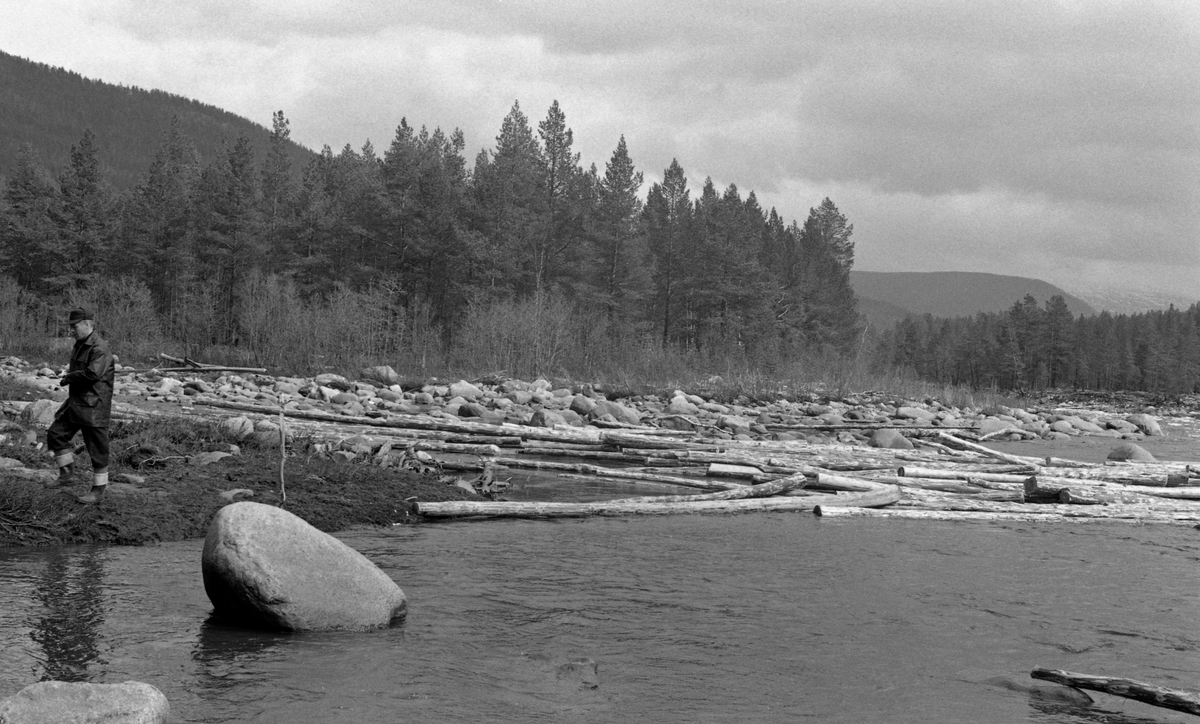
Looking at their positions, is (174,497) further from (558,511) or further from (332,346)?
(332,346)

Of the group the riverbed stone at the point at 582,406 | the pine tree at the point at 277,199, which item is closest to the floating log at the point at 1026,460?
the riverbed stone at the point at 582,406

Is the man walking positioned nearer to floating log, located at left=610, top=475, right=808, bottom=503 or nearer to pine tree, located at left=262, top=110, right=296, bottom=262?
floating log, located at left=610, top=475, right=808, bottom=503

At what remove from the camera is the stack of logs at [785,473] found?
1206 cm

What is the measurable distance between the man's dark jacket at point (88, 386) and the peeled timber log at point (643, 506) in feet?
10.9

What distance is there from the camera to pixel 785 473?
1418 cm

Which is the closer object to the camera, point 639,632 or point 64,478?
point 639,632

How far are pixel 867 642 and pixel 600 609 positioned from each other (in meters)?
2.02

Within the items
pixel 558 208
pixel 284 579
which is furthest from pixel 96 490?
pixel 558 208

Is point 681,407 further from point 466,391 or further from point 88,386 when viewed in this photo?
point 88,386

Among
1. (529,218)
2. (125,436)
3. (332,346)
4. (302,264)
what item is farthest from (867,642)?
(302,264)

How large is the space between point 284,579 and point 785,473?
→ 29.7 feet

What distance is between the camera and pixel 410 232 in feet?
156

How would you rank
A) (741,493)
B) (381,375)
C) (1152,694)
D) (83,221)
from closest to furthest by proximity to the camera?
(1152,694) < (741,493) < (381,375) < (83,221)

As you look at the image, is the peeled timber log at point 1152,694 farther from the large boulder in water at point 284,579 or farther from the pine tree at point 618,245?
the pine tree at point 618,245
